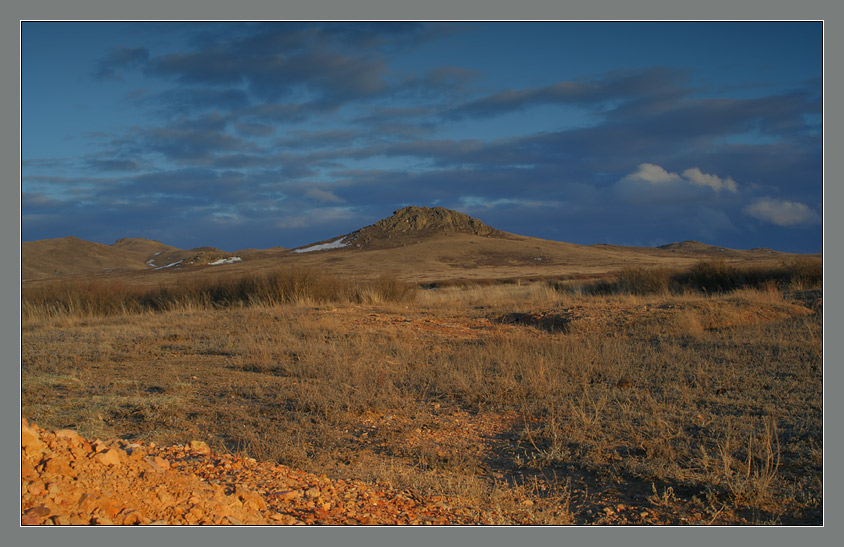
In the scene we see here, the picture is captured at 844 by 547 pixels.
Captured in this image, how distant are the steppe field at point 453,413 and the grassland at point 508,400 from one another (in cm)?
3

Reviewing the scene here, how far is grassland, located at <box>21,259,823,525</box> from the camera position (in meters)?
3.92

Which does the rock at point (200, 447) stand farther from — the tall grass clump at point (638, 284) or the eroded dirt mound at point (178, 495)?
the tall grass clump at point (638, 284)

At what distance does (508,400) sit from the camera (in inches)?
250

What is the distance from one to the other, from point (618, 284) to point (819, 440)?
1841cm

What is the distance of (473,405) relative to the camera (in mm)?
6246

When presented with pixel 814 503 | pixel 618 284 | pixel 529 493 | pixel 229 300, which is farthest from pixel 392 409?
pixel 618 284

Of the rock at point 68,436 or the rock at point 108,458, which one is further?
the rock at point 68,436

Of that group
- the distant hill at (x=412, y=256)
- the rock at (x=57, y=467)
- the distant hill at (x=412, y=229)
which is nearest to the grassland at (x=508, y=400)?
the rock at (x=57, y=467)

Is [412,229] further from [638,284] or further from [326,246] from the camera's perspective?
[638,284]

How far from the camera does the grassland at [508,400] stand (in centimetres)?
392

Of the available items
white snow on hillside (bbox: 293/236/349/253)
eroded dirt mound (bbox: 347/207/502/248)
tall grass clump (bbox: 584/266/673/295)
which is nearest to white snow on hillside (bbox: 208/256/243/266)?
white snow on hillside (bbox: 293/236/349/253)

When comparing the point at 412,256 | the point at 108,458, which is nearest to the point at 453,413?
the point at 108,458

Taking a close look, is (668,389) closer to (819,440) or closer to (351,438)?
(819,440)

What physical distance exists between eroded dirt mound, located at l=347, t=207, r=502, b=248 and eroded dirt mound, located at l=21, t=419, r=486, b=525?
243ft
